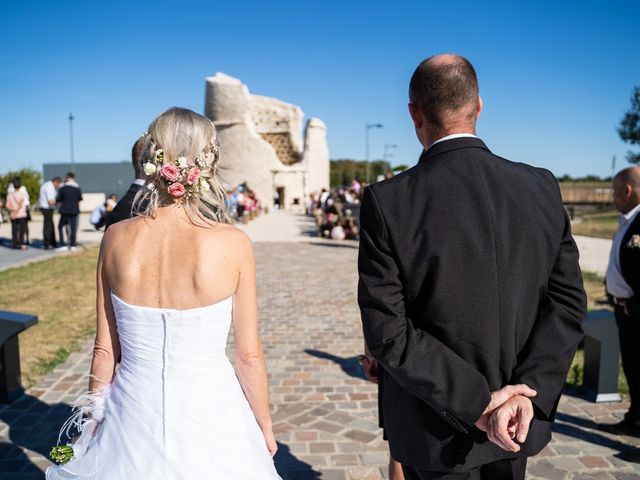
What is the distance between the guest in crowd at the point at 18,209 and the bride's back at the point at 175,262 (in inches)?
552

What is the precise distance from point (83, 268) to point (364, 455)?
409 inches

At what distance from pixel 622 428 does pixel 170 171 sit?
405 centimetres

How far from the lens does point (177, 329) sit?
2.12 metres

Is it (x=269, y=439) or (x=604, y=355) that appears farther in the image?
(x=604, y=355)

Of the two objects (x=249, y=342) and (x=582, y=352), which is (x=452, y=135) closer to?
(x=249, y=342)

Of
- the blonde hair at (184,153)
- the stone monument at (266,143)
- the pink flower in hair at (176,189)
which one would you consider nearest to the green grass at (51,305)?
the blonde hair at (184,153)

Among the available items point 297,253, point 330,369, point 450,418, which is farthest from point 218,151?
point 297,253

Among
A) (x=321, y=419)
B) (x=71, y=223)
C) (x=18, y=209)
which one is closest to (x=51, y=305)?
(x=321, y=419)

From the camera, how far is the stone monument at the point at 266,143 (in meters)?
41.7

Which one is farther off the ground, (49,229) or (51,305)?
(49,229)

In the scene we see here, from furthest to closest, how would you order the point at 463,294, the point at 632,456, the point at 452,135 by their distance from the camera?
the point at 632,456, the point at 452,135, the point at 463,294

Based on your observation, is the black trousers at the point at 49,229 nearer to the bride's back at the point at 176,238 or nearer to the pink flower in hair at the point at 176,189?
the bride's back at the point at 176,238

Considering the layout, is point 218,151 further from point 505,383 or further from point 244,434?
point 505,383

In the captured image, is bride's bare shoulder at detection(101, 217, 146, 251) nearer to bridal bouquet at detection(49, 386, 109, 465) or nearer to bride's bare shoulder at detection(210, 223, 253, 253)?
bride's bare shoulder at detection(210, 223, 253, 253)
